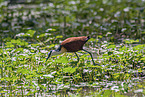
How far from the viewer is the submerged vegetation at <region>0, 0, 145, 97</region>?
4.70 m

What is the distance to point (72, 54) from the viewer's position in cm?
618

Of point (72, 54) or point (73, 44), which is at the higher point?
point (73, 44)

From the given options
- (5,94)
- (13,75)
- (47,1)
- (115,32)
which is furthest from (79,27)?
(5,94)

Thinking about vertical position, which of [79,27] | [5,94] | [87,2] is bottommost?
[5,94]

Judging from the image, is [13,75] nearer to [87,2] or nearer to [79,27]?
[79,27]

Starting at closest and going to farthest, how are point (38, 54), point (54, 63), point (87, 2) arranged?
point (54, 63) < point (38, 54) < point (87, 2)

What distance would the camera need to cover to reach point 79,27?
8.08 metres

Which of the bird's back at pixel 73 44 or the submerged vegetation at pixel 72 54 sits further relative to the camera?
the bird's back at pixel 73 44

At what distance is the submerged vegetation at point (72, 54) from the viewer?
4699 mm

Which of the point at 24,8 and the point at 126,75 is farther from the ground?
the point at 24,8

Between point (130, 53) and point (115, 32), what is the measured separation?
6.25ft

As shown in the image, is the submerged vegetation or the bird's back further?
the bird's back

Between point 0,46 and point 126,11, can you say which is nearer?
point 0,46

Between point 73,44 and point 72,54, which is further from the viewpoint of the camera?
point 72,54
